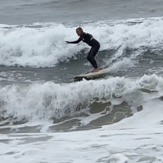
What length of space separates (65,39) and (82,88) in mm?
5096

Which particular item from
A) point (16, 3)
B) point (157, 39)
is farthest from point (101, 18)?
point (16, 3)

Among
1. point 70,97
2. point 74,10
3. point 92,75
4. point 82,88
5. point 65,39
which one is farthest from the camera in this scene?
point 74,10

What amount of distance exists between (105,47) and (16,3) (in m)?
9.64

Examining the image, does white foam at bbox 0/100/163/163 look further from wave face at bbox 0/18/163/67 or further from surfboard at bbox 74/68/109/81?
wave face at bbox 0/18/163/67

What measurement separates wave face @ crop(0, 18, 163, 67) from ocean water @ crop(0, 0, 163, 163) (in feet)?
0.10

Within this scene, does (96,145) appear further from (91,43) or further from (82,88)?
(91,43)

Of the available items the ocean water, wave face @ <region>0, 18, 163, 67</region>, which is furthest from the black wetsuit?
wave face @ <region>0, 18, 163, 67</region>

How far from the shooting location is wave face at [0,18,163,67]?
15.4m

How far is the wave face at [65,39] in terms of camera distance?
15.4 metres

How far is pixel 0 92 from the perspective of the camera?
1211cm

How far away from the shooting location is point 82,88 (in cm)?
1165

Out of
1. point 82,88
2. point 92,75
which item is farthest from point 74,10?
point 82,88

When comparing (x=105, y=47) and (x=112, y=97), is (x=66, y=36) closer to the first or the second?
(x=105, y=47)

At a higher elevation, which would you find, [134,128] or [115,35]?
[115,35]
